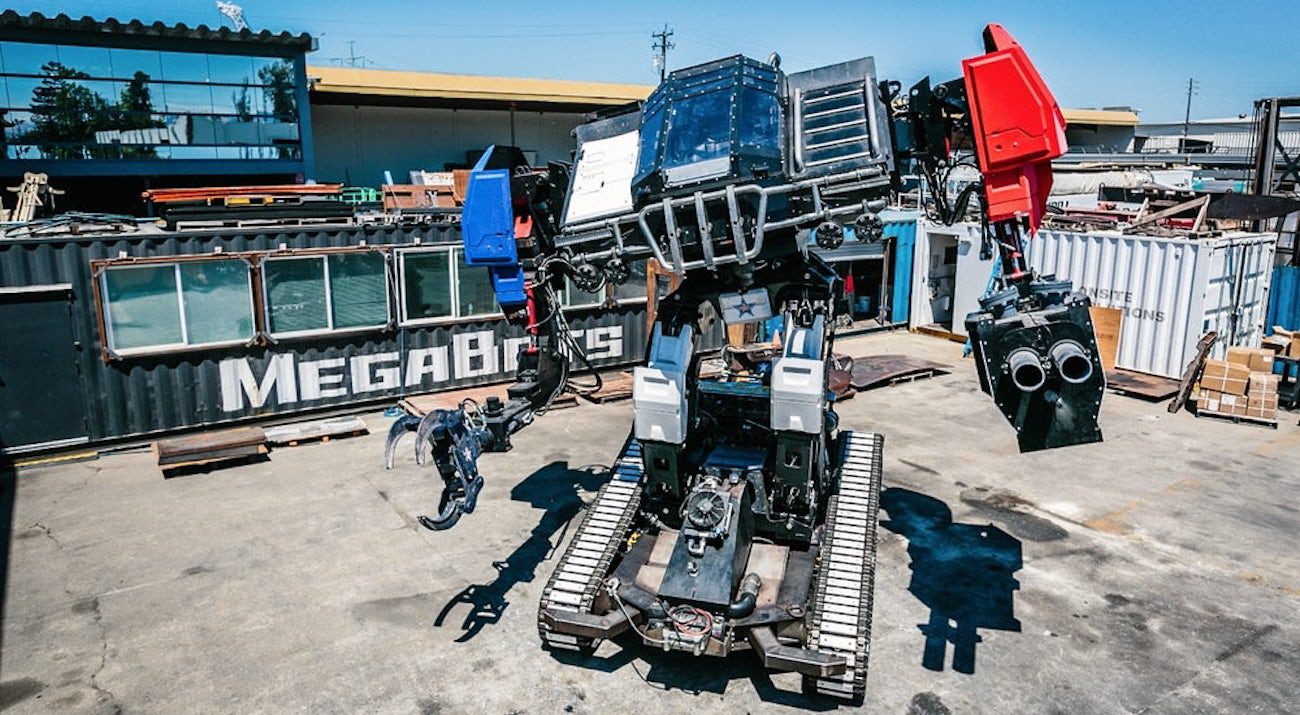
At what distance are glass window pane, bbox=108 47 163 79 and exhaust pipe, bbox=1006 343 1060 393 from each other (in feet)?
67.3

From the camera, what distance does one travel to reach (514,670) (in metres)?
7.01

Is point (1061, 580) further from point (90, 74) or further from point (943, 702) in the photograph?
point (90, 74)

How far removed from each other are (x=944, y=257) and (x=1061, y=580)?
14.7 m

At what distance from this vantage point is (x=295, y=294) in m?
14.0

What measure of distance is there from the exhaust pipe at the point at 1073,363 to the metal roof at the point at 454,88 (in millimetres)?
21029

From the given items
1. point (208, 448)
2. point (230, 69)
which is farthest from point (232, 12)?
point (208, 448)

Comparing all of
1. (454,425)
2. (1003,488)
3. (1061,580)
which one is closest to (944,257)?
(1003,488)

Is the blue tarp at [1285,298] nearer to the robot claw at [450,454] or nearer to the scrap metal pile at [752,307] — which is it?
the scrap metal pile at [752,307]

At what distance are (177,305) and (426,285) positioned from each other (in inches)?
154

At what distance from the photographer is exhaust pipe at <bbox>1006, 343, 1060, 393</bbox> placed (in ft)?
21.0

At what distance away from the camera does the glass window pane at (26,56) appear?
1838 cm

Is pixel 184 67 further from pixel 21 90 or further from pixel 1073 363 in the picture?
pixel 1073 363

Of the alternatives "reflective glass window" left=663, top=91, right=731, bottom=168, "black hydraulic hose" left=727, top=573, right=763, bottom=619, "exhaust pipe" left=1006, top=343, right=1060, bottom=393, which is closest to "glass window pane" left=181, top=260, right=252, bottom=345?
"reflective glass window" left=663, top=91, right=731, bottom=168

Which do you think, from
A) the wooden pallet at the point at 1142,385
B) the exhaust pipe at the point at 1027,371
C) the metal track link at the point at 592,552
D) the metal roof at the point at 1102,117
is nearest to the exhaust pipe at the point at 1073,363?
the exhaust pipe at the point at 1027,371
